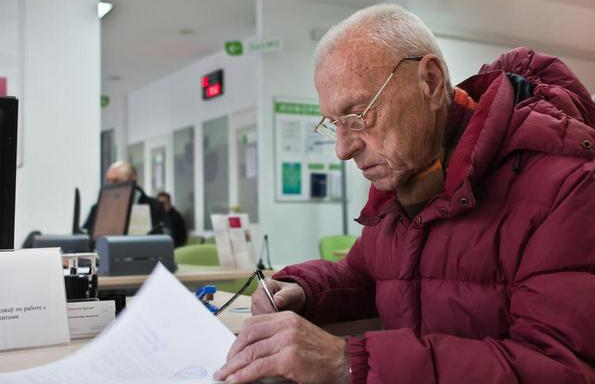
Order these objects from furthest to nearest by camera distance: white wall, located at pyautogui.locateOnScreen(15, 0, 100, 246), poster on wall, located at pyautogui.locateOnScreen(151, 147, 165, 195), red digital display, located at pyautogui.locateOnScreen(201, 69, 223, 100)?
poster on wall, located at pyautogui.locateOnScreen(151, 147, 165, 195)
red digital display, located at pyautogui.locateOnScreen(201, 69, 223, 100)
white wall, located at pyautogui.locateOnScreen(15, 0, 100, 246)

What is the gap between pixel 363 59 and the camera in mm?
1373

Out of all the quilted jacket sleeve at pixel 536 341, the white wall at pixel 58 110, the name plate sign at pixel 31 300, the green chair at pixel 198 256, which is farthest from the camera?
the white wall at pixel 58 110

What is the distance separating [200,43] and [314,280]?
24.6ft

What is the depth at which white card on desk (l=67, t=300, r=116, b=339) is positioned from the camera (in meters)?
1.41

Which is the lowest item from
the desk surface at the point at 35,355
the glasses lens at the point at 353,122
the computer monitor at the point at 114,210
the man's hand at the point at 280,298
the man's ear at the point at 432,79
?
the desk surface at the point at 35,355

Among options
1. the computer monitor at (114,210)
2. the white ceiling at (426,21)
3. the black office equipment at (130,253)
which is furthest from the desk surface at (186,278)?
the white ceiling at (426,21)

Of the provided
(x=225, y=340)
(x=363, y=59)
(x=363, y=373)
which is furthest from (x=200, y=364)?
(x=363, y=59)

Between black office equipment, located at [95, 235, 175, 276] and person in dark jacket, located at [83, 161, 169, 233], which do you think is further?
person in dark jacket, located at [83, 161, 169, 233]

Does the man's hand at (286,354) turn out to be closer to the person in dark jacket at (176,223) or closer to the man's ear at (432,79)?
the man's ear at (432,79)

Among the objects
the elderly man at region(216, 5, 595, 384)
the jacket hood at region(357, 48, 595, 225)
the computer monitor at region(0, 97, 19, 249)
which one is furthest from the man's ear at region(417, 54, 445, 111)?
the computer monitor at region(0, 97, 19, 249)

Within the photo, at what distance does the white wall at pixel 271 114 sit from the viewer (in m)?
6.61

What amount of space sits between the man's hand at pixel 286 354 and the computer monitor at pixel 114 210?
8.39ft

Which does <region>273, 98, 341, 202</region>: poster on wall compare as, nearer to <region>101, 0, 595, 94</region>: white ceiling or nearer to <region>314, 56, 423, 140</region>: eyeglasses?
<region>101, 0, 595, 94</region>: white ceiling

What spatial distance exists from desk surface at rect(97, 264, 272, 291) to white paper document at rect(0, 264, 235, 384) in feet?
7.11
